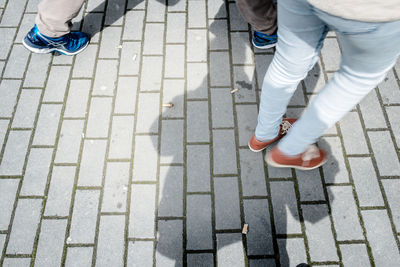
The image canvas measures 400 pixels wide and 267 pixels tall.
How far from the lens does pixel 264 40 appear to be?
2920 mm

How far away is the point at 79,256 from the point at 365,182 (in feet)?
7.17

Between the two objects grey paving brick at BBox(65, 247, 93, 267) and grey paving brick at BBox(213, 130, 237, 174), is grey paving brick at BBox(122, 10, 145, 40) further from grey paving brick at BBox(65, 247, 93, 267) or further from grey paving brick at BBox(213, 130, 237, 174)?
grey paving brick at BBox(65, 247, 93, 267)

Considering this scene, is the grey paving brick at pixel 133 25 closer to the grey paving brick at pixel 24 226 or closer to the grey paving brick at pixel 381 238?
the grey paving brick at pixel 24 226

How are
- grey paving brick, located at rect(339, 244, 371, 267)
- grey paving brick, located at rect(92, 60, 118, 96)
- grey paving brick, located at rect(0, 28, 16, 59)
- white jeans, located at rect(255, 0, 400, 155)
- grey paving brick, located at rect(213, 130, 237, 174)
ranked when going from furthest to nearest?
grey paving brick, located at rect(0, 28, 16, 59) → grey paving brick, located at rect(92, 60, 118, 96) → grey paving brick, located at rect(213, 130, 237, 174) → grey paving brick, located at rect(339, 244, 371, 267) → white jeans, located at rect(255, 0, 400, 155)

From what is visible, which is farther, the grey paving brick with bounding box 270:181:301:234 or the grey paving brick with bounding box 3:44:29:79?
the grey paving brick with bounding box 3:44:29:79

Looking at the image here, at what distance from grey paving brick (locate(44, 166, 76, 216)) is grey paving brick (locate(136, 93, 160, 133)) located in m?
0.64

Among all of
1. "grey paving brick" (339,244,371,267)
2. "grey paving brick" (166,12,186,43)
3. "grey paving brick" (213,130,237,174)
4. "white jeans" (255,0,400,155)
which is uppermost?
"white jeans" (255,0,400,155)

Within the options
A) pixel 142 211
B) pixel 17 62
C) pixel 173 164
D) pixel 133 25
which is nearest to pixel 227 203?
pixel 173 164

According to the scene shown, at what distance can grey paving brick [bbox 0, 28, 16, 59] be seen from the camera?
300 centimetres

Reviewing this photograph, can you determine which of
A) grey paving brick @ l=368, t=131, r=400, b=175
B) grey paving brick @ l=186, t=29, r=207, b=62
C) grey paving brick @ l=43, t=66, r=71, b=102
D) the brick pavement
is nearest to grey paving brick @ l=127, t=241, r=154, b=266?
the brick pavement

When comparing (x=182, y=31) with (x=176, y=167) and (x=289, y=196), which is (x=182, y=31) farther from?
(x=289, y=196)

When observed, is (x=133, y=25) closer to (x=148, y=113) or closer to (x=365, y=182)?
(x=148, y=113)

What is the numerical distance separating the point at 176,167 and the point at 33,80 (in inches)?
63.0

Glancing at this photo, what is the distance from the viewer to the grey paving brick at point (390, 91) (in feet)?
8.94
